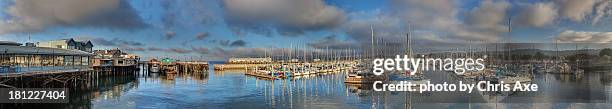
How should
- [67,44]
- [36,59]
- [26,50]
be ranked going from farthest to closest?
1. [67,44]
2. [36,59]
3. [26,50]

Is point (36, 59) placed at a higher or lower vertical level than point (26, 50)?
lower

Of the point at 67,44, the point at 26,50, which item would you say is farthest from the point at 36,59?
the point at 67,44

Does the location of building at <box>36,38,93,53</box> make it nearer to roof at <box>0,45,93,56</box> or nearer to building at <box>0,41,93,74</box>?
building at <box>0,41,93,74</box>

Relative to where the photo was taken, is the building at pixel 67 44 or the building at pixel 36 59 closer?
the building at pixel 36 59

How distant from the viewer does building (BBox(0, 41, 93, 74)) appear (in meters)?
34.1

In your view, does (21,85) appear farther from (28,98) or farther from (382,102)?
(382,102)

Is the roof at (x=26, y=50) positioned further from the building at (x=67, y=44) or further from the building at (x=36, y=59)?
the building at (x=67, y=44)

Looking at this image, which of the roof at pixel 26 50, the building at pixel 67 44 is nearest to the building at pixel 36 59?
the roof at pixel 26 50

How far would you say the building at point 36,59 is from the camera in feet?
112

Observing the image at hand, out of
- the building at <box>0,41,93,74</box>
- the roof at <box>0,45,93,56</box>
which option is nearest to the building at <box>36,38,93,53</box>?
the building at <box>0,41,93,74</box>

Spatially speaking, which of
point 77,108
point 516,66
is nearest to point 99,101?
point 77,108

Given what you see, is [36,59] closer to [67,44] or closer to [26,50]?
[26,50]

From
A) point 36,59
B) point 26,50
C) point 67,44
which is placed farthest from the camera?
point 67,44

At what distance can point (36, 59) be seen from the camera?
41.2 meters
